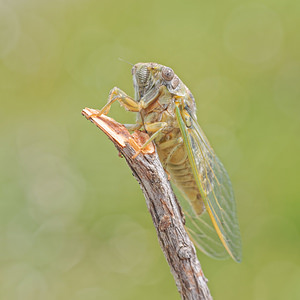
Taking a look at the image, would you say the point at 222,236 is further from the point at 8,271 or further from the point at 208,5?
the point at 208,5

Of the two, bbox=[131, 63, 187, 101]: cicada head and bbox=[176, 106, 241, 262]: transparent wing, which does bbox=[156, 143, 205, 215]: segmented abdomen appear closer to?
bbox=[176, 106, 241, 262]: transparent wing

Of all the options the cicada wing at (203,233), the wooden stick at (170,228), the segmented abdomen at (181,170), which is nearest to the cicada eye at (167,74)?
the segmented abdomen at (181,170)

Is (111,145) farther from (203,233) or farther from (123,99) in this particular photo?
(123,99)

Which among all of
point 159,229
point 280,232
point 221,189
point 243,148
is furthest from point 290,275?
point 159,229

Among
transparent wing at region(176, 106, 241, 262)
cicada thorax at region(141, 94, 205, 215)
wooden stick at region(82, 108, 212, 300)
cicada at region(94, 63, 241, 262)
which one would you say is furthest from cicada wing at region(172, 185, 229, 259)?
wooden stick at region(82, 108, 212, 300)

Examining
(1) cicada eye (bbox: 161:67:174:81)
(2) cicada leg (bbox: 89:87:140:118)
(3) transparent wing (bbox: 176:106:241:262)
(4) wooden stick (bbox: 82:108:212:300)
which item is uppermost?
(1) cicada eye (bbox: 161:67:174:81)

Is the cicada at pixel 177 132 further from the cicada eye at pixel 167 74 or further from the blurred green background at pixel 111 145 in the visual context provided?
the blurred green background at pixel 111 145

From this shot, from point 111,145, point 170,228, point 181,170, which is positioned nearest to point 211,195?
point 181,170

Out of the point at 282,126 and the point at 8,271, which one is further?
the point at 282,126
